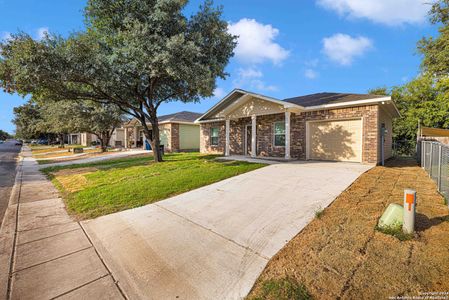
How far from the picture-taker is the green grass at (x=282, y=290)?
1.97 meters

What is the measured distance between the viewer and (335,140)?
10023mm

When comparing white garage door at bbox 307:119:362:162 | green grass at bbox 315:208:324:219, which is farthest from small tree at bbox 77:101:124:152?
green grass at bbox 315:208:324:219

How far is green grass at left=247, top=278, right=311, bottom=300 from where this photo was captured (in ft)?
6.48

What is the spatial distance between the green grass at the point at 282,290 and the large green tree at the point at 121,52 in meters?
7.76

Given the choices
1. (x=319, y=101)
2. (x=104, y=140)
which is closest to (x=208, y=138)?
(x=319, y=101)

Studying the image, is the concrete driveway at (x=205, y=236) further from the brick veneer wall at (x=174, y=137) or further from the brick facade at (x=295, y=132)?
the brick veneer wall at (x=174, y=137)

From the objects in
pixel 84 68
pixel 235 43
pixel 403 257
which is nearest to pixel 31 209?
pixel 84 68

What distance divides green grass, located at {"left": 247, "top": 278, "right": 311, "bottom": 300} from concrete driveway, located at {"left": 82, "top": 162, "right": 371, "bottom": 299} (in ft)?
0.61

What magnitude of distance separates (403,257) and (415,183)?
16.1ft

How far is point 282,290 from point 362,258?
4.02 feet

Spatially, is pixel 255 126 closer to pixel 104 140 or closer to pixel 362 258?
pixel 362 258

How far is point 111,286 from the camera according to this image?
7.48ft

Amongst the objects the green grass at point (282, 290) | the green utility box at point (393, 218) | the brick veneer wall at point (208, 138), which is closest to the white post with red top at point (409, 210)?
the green utility box at point (393, 218)

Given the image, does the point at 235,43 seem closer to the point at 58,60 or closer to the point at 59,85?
the point at 58,60
